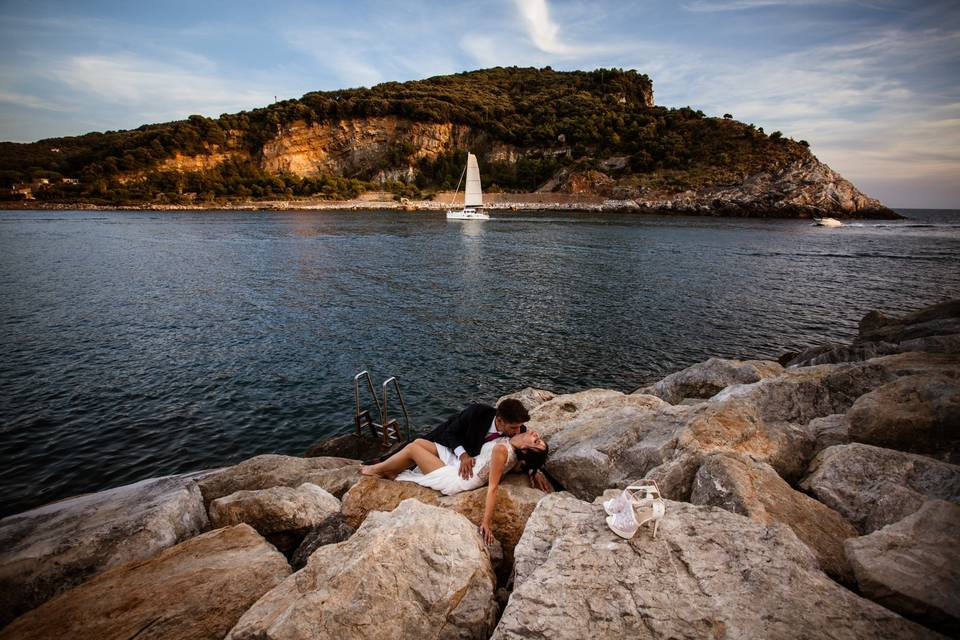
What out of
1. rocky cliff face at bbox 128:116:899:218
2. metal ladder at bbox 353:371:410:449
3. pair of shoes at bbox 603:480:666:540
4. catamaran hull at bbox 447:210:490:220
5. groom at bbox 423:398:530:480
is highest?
rocky cliff face at bbox 128:116:899:218

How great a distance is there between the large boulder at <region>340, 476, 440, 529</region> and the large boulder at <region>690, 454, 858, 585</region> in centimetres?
354

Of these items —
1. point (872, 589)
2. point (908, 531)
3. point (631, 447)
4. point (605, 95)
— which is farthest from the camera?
point (605, 95)

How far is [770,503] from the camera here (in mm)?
4523

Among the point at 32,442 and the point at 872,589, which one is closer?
the point at 872,589

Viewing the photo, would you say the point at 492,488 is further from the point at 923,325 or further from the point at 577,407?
the point at 923,325

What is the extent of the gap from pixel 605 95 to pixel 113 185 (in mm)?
178127

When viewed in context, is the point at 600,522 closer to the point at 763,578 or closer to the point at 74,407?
the point at 763,578

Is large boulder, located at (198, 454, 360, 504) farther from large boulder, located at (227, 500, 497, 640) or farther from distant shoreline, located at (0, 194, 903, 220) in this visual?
distant shoreline, located at (0, 194, 903, 220)

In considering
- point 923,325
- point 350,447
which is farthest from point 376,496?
point 923,325

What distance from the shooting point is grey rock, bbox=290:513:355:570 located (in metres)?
5.28

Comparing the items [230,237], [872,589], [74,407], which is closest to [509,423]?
[872,589]

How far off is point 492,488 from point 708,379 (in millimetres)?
8623

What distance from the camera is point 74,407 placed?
12.4 meters

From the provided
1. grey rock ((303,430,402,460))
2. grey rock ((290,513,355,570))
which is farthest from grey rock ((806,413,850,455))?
grey rock ((303,430,402,460))
